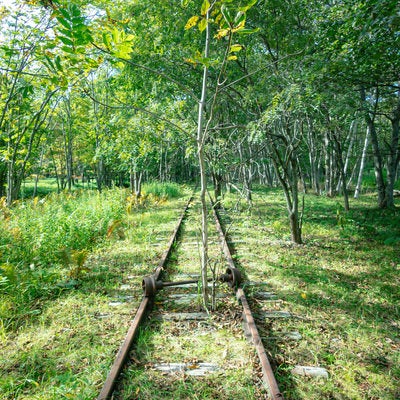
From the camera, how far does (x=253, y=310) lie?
396cm

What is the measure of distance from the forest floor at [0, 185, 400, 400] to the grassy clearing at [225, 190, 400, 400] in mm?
14

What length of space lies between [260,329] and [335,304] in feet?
4.47

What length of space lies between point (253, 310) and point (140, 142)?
10.4 m

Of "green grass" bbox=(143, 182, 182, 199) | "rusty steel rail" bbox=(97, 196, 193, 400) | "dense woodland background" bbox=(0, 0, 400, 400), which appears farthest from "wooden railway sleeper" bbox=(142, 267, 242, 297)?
"green grass" bbox=(143, 182, 182, 199)

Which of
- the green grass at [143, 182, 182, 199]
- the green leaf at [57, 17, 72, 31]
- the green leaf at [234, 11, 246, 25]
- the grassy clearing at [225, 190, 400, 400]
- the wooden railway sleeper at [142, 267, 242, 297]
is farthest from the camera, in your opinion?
the green grass at [143, 182, 182, 199]

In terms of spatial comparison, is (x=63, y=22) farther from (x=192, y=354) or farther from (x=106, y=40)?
(x=192, y=354)

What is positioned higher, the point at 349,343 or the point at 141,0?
the point at 141,0

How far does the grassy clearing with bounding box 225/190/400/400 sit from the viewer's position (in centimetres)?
271

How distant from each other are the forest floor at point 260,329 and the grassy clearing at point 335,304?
14 millimetres

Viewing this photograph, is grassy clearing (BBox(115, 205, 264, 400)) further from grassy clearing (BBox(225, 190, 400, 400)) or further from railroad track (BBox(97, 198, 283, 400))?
grassy clearing (BBox(225, 190, 400, 400))

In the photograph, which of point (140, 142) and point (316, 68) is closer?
point (316, 68)

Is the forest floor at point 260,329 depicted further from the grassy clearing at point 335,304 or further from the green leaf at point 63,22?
the green leaf at point 63,22

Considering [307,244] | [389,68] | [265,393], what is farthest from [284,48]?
[265,393]

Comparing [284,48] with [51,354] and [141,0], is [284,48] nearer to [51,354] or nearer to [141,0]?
[141,0]
